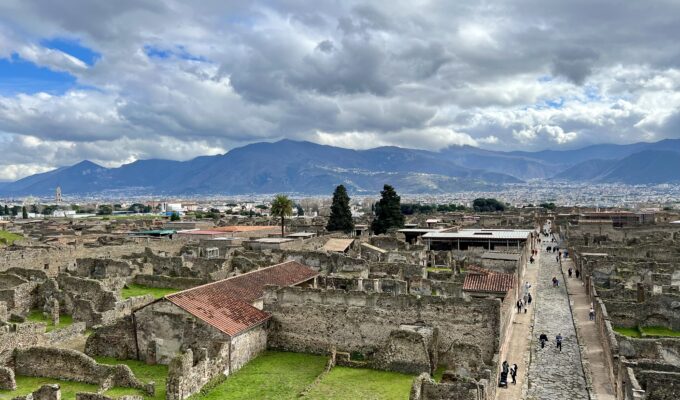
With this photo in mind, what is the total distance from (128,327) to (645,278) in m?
34.8

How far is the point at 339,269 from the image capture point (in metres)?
41.0

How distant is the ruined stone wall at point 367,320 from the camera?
23250mm

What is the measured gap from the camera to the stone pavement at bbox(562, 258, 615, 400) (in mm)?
21648

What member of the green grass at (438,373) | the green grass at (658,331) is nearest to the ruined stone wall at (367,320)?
the green grass at (438,373)

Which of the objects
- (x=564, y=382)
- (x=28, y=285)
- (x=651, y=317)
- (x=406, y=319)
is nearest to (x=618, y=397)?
(x=564, y=382)

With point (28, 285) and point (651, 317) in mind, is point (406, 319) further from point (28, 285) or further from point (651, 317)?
point (28, 285)

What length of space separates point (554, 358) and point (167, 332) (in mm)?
17260

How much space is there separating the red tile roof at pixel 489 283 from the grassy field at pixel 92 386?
1642 cm

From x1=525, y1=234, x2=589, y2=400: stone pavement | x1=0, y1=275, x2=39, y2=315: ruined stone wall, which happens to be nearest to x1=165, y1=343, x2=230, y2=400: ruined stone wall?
x1=525, y1=234, x2=589, y2=400: stone pavement

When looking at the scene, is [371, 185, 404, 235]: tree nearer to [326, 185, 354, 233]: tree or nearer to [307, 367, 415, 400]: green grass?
[326, 185, 354, 233]: tree

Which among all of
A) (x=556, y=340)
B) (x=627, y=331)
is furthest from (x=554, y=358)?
(x=627, y=331)

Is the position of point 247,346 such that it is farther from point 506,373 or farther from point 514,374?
point 514,374

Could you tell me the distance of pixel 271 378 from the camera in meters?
21.6

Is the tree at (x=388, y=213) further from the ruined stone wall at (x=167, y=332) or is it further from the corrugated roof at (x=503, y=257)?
the ruined stone wall at (x=167, y=332)
